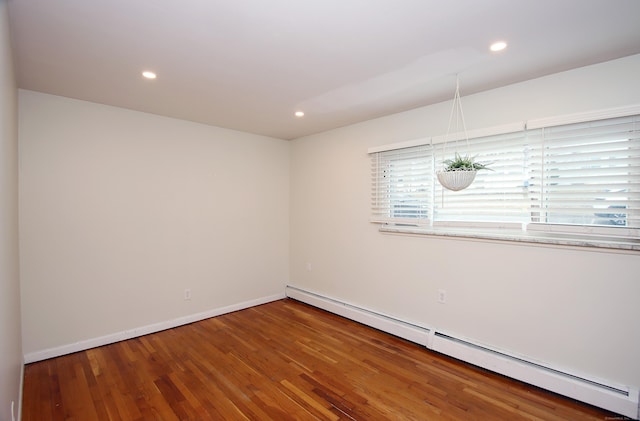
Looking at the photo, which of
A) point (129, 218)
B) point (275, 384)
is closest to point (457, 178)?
point (275, 384)

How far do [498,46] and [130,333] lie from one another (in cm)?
418

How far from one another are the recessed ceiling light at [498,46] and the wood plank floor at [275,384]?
2.47 m

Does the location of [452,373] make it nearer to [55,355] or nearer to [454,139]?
[454,139]

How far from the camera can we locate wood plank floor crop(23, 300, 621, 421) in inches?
84.2

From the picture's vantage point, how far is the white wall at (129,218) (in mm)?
2805

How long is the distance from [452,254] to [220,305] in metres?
2.92

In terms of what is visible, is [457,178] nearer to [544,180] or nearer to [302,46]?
[544,180]

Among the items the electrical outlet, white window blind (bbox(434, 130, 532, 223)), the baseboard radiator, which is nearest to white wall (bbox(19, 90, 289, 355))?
the baseboard radiator

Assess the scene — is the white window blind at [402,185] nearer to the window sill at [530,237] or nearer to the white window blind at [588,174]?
the window sill at [530,237]

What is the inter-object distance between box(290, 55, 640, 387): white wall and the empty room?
0.06ft

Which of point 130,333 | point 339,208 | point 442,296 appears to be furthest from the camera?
point 339,208

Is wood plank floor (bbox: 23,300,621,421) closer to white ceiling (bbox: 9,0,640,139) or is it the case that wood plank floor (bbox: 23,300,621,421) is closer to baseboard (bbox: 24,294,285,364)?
baseboard (bbox: 24,294,285,364)

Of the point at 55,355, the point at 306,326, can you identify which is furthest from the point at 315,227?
the point at 55,355

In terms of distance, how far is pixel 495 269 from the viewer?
2711 millimetres
